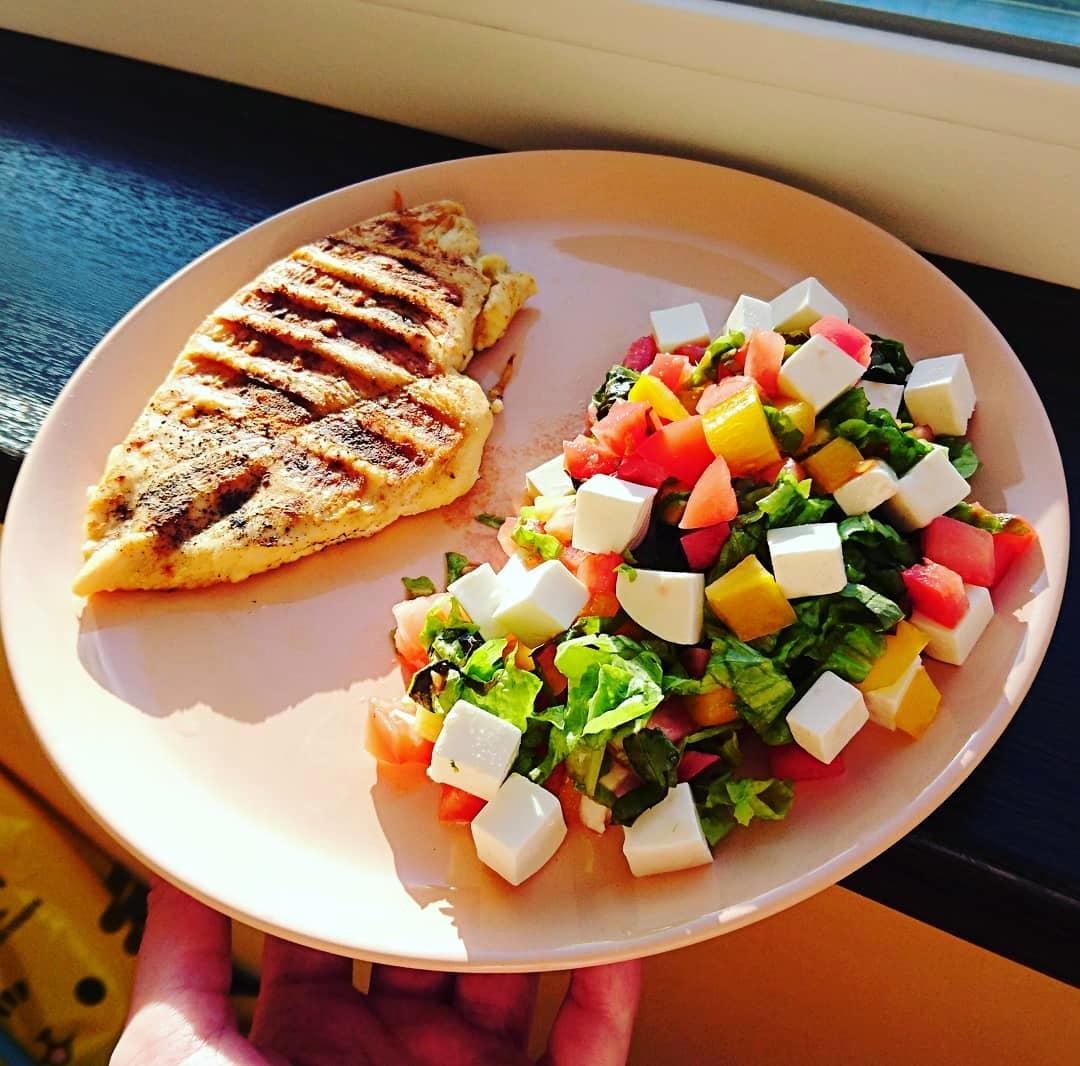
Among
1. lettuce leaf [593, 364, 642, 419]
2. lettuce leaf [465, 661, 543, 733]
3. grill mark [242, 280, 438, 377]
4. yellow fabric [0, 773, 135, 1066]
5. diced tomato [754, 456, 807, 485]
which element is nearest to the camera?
lettuce leaf [465, 661, 543, 733]

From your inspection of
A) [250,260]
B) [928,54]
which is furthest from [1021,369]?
[250,260]

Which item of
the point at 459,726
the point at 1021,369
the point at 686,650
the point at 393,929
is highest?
the point at 1021,369

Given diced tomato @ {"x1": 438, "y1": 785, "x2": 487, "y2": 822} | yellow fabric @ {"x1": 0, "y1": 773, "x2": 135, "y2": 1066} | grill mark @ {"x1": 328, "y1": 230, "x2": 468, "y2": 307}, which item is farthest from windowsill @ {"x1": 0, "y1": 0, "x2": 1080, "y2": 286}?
yellow fabric @ {"x1": 0, "y1": 773, "x2": 135, "y2": 1066}

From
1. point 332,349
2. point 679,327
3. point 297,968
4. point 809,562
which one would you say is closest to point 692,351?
point 679,327

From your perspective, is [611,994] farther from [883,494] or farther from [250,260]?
[250,260]

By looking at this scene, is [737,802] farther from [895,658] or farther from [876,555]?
[876,555]

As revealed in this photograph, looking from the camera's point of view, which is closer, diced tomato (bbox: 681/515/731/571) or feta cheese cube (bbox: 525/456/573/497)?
diced tomato (bbox: 681/515/731/571)

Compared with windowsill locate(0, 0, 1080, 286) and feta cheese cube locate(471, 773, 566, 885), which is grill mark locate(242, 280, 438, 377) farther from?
feta cheese cube locate(471, 773, 566, 885)
